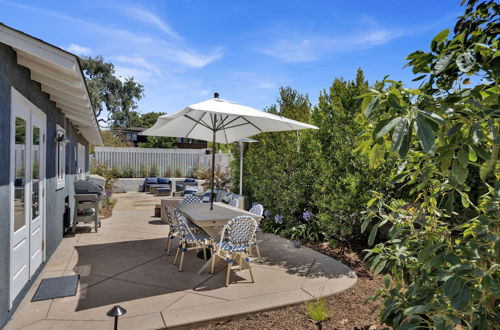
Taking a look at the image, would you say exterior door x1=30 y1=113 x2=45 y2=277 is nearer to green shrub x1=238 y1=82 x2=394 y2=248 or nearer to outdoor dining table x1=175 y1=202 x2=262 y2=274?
outdoor dining table x1=175 y1=202 x2=262 y2=274

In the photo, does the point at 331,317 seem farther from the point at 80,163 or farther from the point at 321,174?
the point at 80,163

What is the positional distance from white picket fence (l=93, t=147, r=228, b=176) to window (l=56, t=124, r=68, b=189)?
36.6 feet

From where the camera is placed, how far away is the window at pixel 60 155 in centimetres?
599

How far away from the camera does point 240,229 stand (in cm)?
432

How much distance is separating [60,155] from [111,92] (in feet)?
102

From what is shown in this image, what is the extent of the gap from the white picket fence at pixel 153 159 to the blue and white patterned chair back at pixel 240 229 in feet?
44.9

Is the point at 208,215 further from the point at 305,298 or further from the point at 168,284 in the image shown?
the point at 305,298

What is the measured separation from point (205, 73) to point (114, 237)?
6508 millimetres

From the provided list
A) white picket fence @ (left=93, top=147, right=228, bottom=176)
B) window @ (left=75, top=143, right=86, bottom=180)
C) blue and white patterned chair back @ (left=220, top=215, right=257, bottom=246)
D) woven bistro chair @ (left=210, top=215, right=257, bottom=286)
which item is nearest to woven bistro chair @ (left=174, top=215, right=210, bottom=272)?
woven bistro chair @ (left=210, top=215, right=257, bottom=286)

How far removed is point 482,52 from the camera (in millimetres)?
1222

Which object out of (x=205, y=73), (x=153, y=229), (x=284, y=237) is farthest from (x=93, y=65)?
(x=284, y=237)

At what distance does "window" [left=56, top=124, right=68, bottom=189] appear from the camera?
5988 mm

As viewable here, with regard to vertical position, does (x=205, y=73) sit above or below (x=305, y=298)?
above

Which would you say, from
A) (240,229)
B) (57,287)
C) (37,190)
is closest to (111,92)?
(37,190)
